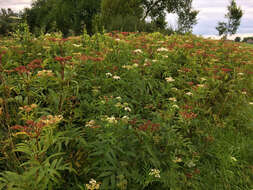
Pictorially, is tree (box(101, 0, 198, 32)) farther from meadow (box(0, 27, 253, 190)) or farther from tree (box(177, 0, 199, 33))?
meadow (box(0, 27, 253, 190))

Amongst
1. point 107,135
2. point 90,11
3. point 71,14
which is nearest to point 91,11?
point 90,11

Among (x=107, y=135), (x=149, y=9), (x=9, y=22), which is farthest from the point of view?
(x=149, y=9)

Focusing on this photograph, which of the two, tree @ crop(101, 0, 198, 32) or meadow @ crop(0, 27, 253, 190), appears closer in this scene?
meadow @ crop(0, 27, 253, 190)

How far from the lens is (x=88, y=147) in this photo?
237 cm

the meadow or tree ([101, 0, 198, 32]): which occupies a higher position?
tree ([101, 0, 198, 32])

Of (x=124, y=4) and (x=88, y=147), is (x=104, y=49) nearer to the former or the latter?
(x=88, y=147)

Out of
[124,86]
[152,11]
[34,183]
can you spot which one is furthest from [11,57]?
[152,11]

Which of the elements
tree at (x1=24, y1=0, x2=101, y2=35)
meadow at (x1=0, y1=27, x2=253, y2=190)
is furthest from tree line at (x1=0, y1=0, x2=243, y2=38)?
meadow at (x1=0, y1=27, x2=253, y2=190)

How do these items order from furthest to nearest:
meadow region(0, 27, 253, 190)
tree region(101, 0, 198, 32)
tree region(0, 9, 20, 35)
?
tree region(101, 0, 198, 32), tree region(0, 9, 20, 35), meadow region(0, 27, 253, 190)

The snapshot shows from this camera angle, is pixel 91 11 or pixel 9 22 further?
pixel 91 11

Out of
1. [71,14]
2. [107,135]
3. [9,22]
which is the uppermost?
[71,14]

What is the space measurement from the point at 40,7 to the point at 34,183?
48.1 m

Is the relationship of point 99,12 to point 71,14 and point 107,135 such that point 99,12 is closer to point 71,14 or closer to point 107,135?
point 71,14

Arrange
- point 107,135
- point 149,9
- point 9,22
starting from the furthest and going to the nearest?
1. point 149,9
2. point 9,22
3. point 107,135
